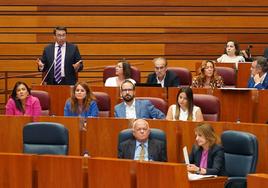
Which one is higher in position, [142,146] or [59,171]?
[142,146]

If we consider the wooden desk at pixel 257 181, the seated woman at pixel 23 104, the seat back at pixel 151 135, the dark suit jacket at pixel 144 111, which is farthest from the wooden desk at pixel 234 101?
the wooden desk at pixel 257 181

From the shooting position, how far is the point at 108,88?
9.88m

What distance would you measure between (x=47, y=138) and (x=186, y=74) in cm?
308

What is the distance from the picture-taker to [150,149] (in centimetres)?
768

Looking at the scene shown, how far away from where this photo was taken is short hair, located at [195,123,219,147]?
24.4 ft

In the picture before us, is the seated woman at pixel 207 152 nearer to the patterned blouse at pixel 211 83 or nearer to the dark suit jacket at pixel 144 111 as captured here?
the dark suit jacket at pixel 144 111

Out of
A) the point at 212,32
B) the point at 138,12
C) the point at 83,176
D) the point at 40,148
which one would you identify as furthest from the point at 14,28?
the point at 83,176

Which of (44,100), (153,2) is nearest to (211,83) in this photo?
(44,100)

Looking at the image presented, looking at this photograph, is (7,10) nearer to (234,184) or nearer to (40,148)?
(40,148)

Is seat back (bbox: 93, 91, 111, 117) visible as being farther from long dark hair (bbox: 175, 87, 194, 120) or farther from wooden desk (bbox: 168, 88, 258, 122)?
long dark hair (bbox: 175, 87, 194, 120)

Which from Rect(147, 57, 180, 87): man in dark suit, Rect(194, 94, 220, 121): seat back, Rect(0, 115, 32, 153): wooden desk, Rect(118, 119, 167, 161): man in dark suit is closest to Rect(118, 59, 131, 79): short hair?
Rect(147, 57, 180, 87): man in dark suit

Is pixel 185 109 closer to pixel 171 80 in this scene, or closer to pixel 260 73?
pixel 171 80

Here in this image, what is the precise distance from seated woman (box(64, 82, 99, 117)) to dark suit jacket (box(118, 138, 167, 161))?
3.83 feet

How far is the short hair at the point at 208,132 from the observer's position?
745 cm
